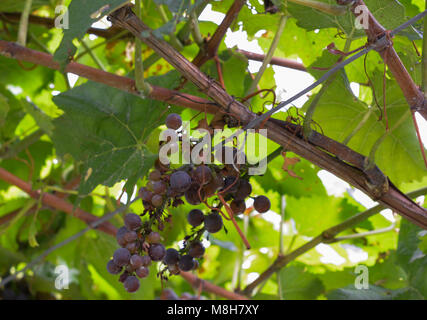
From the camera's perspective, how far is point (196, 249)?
2.92ft

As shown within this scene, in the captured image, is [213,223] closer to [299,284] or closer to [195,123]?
[195,123]

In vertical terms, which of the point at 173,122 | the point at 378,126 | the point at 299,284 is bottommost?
the point at 299,284

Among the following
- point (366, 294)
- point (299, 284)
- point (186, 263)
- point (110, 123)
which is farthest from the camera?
point (299, 284)

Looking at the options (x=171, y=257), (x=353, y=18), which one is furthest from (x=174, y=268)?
(x=353, y=18)

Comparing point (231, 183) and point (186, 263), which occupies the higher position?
point (231, 183)

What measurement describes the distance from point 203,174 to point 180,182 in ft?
0.14

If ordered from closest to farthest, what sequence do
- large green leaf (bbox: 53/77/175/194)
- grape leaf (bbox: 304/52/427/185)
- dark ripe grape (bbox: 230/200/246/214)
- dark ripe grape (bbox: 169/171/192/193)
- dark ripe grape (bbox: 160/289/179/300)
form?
1. dark ripe grape (bbox: 169/171/192/193)
2. dark ripe grape (bbox: 230/200/246/214)
3. large green leaf (bbox: 53/77/175/194)
4. grape leaf (bbox: 304/52/427/185)
5. dark ripe grape (bbox: 160/289/179/300)

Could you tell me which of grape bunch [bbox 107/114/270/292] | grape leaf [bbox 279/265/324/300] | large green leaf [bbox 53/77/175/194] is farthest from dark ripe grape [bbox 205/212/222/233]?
grape leaf [bbox 279/265/324/300]

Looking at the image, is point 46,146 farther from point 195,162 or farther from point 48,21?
point 195,162

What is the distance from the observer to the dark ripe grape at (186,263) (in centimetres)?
88

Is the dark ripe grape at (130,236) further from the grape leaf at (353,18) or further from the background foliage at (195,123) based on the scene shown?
the grape leaf at (353,18)

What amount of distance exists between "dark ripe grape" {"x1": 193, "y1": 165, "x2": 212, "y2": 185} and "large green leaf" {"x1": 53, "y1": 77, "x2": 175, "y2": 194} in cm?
23

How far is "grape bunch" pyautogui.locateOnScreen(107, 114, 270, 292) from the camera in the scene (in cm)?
82

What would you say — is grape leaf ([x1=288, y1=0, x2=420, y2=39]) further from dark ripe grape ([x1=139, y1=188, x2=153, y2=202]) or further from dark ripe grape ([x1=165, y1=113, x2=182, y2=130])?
dark ripe grape ([x1=139, y1=188, x2=153, y2=202])
